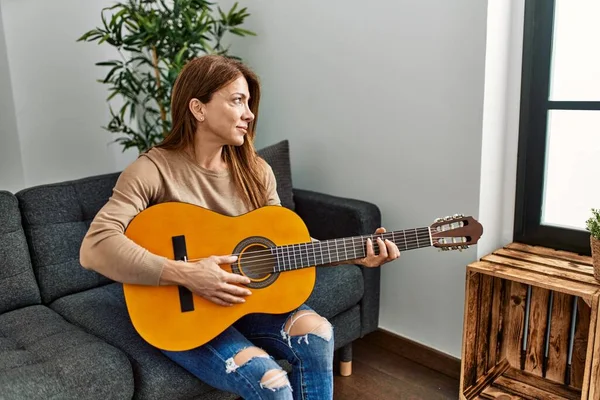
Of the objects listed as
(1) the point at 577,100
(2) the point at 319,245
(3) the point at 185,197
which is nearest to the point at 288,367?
(2) the point at 319,245

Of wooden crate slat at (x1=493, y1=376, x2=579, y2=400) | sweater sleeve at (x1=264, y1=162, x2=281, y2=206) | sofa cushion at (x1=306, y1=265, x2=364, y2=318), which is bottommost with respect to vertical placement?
wooden crate slat at (x1=493, y1=376, x2=579, y2=400)

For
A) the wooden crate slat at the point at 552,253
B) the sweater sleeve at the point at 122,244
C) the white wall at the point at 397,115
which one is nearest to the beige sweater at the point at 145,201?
the sweater sleeve at the point at 122,244

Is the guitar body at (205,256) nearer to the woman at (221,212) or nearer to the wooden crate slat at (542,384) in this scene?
the woman at (221,212)

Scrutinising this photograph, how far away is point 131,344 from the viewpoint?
1.50 meters

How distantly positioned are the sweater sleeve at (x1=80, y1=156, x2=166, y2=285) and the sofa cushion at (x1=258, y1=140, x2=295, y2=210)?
0.76 metres

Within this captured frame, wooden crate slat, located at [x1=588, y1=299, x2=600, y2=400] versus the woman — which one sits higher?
the woman

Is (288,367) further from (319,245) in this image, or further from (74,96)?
(74,96)

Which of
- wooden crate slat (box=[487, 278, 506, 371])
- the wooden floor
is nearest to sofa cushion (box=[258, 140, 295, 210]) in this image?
the wooden floor

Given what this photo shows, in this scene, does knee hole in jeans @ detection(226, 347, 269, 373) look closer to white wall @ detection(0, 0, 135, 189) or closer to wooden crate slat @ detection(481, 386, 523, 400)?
wooden crate slat @ detection(481, 386, 523, 400)

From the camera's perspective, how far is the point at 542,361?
198 centimetres

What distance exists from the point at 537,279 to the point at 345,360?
2.59ft

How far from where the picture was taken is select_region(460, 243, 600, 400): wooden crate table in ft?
5.92

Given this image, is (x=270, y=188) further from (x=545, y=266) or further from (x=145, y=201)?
(x=545, y=266)

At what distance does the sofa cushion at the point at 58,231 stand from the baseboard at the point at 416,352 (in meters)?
1.13
